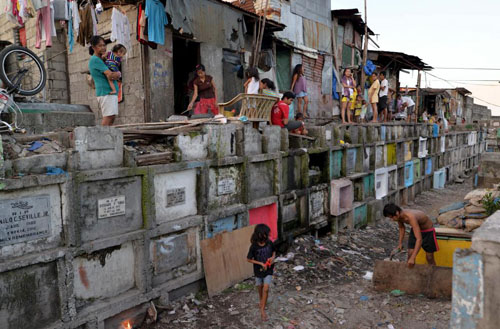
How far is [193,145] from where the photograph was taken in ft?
18.5

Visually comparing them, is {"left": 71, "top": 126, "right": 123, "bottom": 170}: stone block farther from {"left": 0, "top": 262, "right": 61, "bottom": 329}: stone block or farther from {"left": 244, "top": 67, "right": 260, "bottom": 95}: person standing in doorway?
{"left": 244, "top": 67, "right": 260, "bottom": 95}: person standing in doorway

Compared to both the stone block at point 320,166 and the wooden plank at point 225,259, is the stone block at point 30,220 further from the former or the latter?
the stone block at point 320,166

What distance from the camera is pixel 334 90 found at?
49.8 feet

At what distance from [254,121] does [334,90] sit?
30.1 feet

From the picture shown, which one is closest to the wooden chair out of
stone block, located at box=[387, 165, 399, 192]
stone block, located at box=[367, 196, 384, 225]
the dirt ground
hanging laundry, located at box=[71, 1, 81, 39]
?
the dirt ground

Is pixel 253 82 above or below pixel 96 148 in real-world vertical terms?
above

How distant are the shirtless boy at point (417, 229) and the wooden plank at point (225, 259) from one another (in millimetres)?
2336

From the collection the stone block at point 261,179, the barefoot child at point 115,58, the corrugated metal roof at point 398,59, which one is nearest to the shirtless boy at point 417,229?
the stone block at point 261,179

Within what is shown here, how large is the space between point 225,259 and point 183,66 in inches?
249

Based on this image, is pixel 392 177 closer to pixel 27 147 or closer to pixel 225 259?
pixel 225 259

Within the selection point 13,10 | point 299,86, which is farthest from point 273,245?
point 299,86

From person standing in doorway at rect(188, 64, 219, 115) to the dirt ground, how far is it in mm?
3552

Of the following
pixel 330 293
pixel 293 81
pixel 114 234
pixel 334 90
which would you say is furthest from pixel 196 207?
pixel 334 90

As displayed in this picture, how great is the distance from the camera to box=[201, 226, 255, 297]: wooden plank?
5781 millimetres
